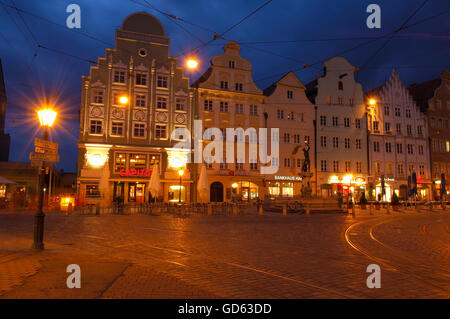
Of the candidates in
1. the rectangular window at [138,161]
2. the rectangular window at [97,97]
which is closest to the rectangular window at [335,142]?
the rectangular window at [138,161]

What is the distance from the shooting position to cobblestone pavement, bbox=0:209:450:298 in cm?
548

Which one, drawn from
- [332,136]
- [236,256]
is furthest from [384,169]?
[236,256]

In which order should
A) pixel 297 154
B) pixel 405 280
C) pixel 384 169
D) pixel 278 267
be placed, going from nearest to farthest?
1. pixel 405 280
2. pixel 278 267
3. pixel 297 154
4. pixel 384 169

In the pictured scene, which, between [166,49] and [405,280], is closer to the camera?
[405,280]

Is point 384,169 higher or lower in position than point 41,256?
higher

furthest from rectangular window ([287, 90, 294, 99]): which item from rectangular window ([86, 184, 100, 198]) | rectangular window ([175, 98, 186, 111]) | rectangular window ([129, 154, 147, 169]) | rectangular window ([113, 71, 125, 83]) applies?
rectangular window ([86, 184, 100, 198])

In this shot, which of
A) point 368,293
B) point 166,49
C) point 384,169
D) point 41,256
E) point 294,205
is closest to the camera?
point 368,293

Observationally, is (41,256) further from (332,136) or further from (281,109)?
(332,136)

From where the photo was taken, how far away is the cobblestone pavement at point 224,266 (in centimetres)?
548

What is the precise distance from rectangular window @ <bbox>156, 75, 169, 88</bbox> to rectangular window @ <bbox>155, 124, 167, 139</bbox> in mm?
4265

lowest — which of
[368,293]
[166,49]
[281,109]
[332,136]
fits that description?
[368,293]

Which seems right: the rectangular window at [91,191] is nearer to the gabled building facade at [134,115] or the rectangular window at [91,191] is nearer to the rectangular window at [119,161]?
the gabled building facade at [134,115]

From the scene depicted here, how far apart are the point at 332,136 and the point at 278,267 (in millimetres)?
38415

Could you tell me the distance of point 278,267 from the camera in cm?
727
